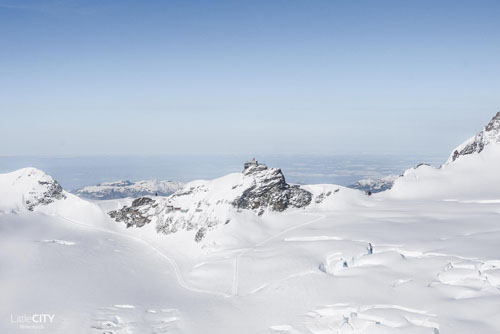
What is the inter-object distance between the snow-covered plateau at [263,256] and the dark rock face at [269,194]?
0.27 metres

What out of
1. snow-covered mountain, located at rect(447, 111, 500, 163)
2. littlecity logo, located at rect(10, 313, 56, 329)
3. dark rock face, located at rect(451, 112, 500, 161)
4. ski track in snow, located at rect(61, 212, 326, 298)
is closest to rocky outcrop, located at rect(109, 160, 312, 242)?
ski track in snow, located at rect(61, 212, 326, 298)

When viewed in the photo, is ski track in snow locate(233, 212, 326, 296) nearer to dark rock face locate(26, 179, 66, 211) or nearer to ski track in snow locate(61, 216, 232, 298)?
ski track in snow locate(61, 216, 232, 298)

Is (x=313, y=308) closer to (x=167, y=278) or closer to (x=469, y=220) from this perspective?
(x=167, y=278)

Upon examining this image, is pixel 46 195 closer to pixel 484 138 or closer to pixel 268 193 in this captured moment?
pixel 268 193

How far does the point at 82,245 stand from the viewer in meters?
76.3

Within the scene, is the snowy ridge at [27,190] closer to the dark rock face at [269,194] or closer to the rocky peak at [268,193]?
the rocky peak at [268,193]

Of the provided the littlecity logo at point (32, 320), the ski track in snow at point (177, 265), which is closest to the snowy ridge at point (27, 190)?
the ski track in snow at point (177, 265)

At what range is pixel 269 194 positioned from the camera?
273ft

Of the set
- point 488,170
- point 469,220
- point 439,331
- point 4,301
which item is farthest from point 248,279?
point 488,170

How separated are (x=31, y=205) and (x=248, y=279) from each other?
76.1 m

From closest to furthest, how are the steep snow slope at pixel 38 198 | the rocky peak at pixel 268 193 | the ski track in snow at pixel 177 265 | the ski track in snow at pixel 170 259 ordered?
the ski track in snow at pixel 177 265, the ski track in snow at pixel 170 259, the rocky peak at pixel 268 193, the steep snow slope at pixel 38 198

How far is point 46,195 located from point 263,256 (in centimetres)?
7493

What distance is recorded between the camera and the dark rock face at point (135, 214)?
301 ft

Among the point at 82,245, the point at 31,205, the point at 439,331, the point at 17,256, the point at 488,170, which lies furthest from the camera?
the point at 31,205
